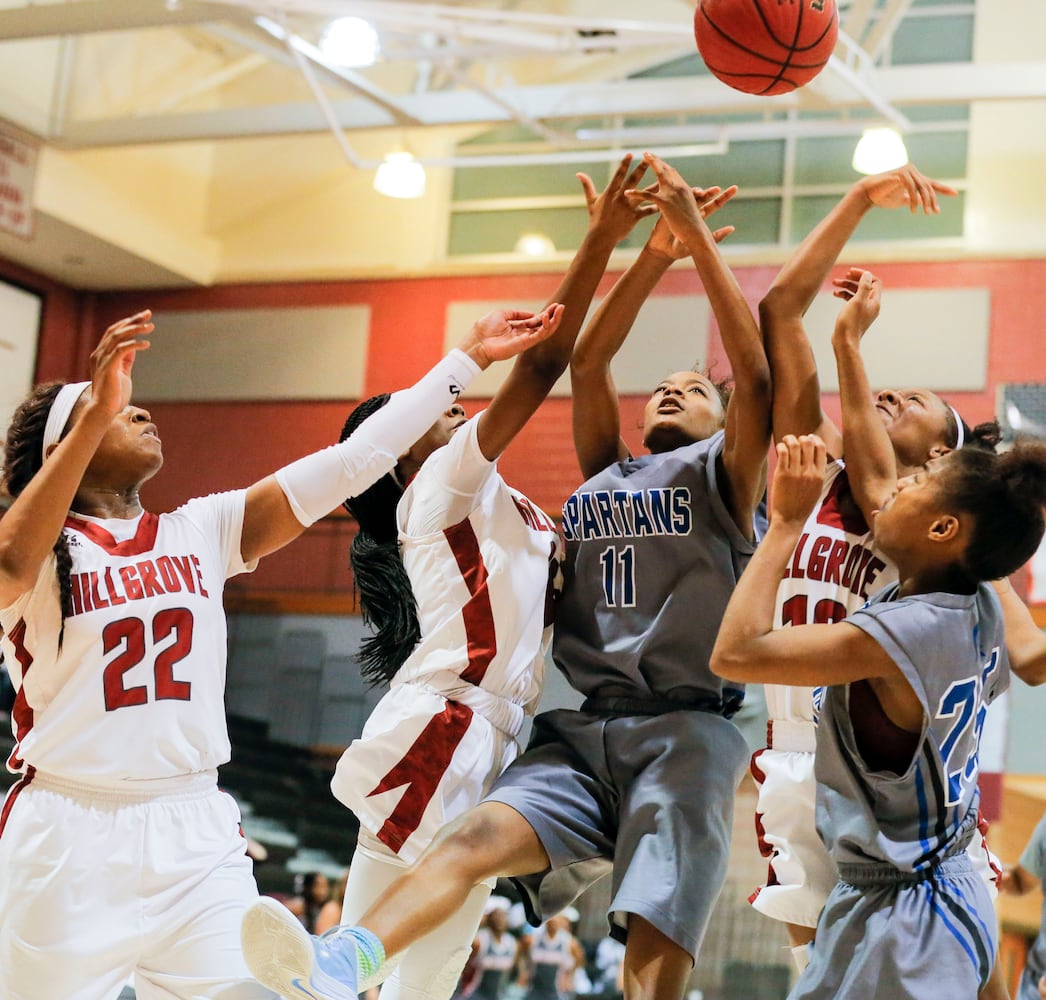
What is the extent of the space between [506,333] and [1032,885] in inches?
124

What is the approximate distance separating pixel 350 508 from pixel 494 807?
1217 millimetres

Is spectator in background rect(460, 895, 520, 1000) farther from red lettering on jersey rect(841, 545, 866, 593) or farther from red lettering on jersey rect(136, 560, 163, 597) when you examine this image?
red lettering on jersey rect(136, 560, 163, 597)

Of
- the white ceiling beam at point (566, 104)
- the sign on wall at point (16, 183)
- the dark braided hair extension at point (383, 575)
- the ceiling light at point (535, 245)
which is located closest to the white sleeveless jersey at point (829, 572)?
the dark braided hair extension at point (383, 575)

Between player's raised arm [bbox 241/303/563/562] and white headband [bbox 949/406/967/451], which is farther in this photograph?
white headband [bbox 949/406/967/451]

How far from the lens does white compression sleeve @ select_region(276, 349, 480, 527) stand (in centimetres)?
336

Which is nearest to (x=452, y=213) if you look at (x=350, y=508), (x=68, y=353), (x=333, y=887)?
(x=68, y=353)

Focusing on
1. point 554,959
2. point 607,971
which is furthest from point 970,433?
point 554,959

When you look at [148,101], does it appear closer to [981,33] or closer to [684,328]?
[684,328]

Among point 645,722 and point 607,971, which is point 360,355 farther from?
point 645,722

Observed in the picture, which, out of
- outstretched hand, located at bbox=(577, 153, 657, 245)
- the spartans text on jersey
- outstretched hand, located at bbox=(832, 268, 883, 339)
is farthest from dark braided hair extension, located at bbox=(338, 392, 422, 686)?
outstretched hand, located at bbox=(832, 268, 883, 339)

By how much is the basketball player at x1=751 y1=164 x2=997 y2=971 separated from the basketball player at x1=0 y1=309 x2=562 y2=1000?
1.07 m

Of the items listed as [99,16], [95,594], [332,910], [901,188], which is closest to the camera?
[95,594]

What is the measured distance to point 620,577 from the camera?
141 inches

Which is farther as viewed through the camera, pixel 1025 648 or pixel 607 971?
pixel 607 971
